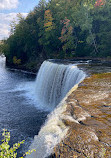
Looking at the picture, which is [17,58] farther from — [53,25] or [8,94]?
[8,94]

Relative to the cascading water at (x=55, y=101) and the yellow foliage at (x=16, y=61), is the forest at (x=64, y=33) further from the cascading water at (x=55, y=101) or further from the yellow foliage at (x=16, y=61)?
the cascading water at (x=55, y=101)

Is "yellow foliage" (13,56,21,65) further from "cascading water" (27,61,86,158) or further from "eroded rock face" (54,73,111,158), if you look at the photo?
"eroded rock face" (54,73,111,158)

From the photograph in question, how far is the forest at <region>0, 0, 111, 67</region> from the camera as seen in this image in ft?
84.3

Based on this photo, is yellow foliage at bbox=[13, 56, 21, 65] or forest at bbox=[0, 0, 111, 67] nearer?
forest at bbox=[0, 0, 111, 67]

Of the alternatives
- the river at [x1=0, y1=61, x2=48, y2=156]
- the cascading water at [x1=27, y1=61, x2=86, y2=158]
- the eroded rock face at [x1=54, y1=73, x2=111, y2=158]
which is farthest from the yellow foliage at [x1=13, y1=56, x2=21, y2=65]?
the eroded rock face at [x1=54, y1=73, x2=111, y2=158]

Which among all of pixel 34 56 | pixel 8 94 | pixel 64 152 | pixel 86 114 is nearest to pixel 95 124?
pixel 86 114

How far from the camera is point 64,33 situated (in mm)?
31016

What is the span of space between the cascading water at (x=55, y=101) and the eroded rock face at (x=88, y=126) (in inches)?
8.7

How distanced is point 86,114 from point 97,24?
26.3 metres

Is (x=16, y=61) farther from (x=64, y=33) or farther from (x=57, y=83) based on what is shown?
(x=57, y=83)

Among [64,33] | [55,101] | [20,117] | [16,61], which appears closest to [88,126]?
[20,117]

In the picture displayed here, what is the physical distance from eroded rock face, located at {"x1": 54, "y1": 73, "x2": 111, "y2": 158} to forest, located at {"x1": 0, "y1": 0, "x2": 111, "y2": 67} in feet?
64.9

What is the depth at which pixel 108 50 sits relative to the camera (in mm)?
24641

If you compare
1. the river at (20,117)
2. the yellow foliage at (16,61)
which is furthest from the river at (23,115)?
the yellow foliage at (16,61)
